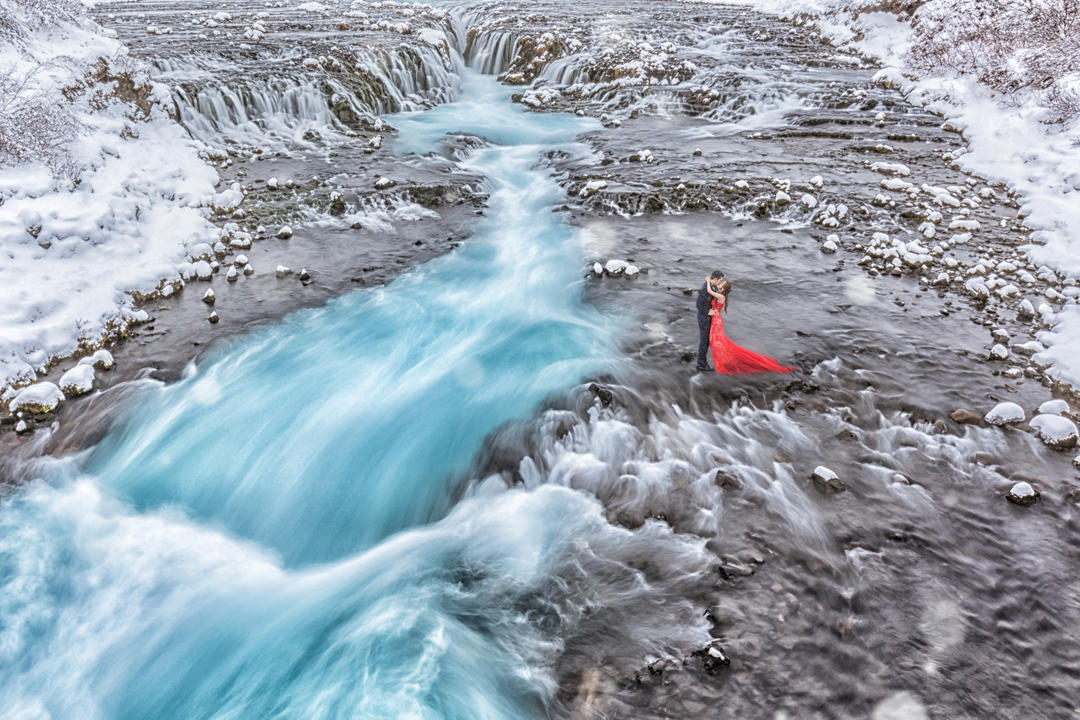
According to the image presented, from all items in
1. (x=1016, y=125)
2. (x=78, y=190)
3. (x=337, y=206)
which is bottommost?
(x=337, y=206)

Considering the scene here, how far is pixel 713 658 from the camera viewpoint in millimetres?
4672

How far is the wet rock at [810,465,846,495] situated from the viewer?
6.20m

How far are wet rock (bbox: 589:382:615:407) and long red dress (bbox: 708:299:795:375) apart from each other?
5.21ft

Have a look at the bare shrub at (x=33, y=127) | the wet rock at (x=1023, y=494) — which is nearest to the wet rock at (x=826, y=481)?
the wet rock at (x=1023, y=494)

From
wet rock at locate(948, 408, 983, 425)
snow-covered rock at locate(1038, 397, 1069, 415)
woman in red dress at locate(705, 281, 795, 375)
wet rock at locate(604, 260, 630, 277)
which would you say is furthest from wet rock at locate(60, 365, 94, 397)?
snow-covered rock at locate(1038, 397, 1069, 415)

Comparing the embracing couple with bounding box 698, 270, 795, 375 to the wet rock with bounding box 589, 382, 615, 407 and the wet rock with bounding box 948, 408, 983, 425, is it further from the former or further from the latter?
the wet rock with bounding box 948, 408, 983, 425

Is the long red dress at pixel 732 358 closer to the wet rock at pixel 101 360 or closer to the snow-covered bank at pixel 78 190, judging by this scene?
the wet rock at pixel 101 360

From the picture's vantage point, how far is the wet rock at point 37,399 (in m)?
7.23

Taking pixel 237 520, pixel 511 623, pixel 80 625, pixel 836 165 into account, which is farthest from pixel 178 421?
pixel 836 165

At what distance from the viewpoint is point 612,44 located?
2492 centimetres

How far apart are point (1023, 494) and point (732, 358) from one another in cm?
341

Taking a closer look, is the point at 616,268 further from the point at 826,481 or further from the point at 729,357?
the point at 826,481

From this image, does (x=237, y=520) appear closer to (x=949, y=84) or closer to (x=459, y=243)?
(x=459, y=243)

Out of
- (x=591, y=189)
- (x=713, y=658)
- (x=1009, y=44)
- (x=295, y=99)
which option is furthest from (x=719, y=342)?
(x=1009, y=44)
